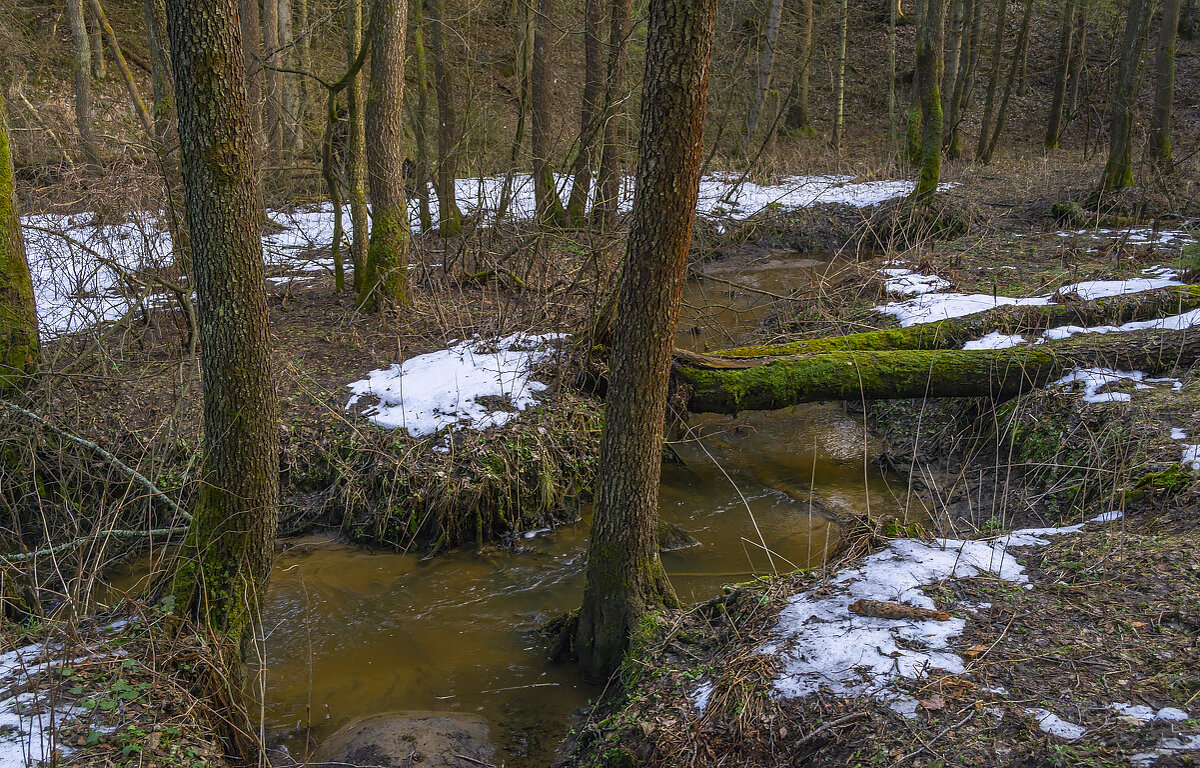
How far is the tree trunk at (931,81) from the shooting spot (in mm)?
12250

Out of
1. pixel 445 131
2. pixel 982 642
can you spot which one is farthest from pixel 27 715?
pixel 445 131

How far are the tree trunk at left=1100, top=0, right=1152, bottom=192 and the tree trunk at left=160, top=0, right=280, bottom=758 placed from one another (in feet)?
44.0

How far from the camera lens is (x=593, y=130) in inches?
298

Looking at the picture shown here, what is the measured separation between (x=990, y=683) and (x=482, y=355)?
570 cm

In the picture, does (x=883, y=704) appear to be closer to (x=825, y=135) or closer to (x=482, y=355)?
(x=482, y=355)

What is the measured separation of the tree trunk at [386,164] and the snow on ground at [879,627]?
21.7ft

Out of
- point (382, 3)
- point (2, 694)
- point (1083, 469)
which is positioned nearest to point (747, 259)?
point (382, 3)

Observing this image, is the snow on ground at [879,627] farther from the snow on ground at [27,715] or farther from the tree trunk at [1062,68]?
the tree trunk at [1062,68]

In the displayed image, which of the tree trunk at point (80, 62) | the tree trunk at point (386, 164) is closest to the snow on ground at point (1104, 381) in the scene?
the tree trunk at point (386, 164)

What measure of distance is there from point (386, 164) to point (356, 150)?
408 mm

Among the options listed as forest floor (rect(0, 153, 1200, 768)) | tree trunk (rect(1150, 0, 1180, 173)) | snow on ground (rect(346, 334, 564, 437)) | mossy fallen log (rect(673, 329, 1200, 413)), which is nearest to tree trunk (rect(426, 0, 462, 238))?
forest floor (rect(0, 153, 1200, 768))

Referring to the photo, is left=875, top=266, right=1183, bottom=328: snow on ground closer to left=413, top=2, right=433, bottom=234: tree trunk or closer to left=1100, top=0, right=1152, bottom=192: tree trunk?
left=1100, top=0, right=1152, bottom=192: tree trunk

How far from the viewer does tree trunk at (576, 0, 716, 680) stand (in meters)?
3.62

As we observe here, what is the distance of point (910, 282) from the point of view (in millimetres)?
9789
